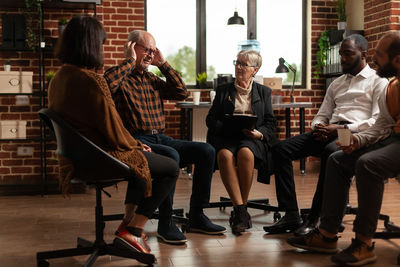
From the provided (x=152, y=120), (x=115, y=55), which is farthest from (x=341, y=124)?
(x=115, y=55)

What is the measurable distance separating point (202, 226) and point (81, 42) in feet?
4.47

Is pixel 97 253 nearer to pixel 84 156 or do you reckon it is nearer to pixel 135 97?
pixel 84 156

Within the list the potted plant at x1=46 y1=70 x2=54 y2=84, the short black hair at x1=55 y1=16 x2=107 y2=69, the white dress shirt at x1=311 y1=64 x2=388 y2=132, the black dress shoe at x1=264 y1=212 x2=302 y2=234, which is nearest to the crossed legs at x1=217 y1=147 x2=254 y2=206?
the black dress shoe at x1=264 y1=212 x2=302 y2=234

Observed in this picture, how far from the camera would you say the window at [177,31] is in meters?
6.17

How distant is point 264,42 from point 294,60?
1.45 feet

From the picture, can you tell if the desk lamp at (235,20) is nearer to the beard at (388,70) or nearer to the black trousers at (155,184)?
the beard at (388,70)

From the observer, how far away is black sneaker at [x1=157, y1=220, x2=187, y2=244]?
2.84 m

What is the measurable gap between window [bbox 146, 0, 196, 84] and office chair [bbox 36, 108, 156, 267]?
3896 millimetres

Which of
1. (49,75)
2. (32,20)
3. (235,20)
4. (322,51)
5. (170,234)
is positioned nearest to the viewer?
(170,234)

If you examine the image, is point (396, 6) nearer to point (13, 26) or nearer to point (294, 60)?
point (294, 60)

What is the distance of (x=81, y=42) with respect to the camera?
2.28m

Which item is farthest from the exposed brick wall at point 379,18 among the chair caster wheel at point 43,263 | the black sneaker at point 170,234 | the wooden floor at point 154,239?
the chair caster wheel at point 43,263

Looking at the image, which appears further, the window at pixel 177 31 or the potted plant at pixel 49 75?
the window at pixel 177 31

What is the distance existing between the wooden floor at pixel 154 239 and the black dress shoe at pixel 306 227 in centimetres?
10
